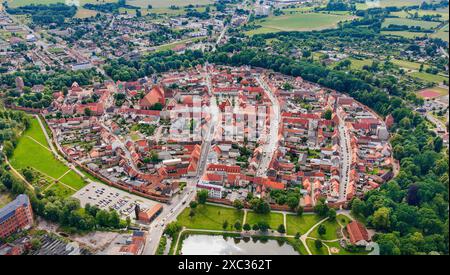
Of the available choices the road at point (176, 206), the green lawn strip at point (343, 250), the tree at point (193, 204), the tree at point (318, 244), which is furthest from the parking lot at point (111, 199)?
the green lawn strip at point (343, 250)

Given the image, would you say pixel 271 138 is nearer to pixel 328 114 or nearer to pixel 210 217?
pixel 328 114

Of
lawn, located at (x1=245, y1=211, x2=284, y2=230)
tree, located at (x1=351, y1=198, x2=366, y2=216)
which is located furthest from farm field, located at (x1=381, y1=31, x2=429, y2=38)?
lawn, located at (x1=245, y1=211, x2=284, y2=230)

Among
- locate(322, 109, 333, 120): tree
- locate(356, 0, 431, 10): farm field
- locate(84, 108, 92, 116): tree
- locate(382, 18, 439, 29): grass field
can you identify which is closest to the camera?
locate(322, 109, 333, 120): tree

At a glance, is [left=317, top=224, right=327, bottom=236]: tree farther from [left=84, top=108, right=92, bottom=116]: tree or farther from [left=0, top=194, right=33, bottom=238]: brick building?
[left=84, top=108, right=92, bottom=116]: tree

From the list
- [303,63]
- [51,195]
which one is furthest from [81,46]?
[51,195]

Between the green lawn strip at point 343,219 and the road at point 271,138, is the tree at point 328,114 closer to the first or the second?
the road at point 271,138

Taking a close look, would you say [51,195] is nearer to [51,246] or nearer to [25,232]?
[25,232]
